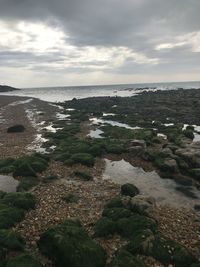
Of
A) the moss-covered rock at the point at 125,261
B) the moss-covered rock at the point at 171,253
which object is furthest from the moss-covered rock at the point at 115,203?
the moss-covered rock at the point at 125,261

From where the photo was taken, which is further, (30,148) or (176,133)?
(176,133)

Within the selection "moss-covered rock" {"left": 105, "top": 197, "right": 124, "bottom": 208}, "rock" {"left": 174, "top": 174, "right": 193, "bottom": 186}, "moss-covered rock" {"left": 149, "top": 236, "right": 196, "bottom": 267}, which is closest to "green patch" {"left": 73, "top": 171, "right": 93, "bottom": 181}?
"moss-covered rock" {"left": 105, "top": 197, "right": 124, "bottom": 208}

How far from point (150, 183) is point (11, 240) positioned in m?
12.0

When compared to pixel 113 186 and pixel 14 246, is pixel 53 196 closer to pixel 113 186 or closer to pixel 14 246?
pixel 113 186

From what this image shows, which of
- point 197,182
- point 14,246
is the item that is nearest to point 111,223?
point 14,246

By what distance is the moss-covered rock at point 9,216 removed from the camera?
1510cm

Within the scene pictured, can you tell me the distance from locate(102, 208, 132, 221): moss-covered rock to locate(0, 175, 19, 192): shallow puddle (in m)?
7.05

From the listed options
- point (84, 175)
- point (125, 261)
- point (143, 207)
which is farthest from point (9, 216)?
point (84, 175)

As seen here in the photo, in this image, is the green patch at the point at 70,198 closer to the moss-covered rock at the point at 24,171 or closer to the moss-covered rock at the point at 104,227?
the moss-covered rock at the point at 104,227

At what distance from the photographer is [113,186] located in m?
21.5

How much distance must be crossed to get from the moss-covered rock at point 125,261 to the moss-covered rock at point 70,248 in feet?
1.55

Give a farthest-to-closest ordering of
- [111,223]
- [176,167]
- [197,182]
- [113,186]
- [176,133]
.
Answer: [176,133] → [176,167] → [197,182] → [113,186] → [111,223]

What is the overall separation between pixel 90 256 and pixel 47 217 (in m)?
4.76

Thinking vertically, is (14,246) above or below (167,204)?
above
